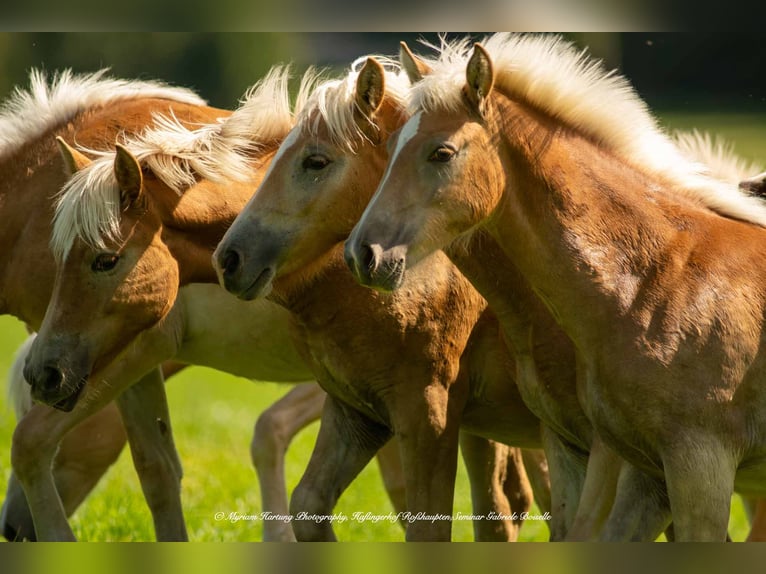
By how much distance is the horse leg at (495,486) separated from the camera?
6.96 m

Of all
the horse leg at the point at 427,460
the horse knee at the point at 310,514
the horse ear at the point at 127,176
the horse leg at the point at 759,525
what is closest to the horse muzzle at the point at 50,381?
the horse ear at the point at 127,176

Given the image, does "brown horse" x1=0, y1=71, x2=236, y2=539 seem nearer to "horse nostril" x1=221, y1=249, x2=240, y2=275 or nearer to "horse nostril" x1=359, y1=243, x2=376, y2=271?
"horse nostril" x1=221, y1=249, x2=240, y2=275

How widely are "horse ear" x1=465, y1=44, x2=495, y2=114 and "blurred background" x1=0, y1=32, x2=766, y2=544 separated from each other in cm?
113

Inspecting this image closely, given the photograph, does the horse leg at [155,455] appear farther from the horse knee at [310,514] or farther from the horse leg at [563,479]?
the horse leg at [563,479]

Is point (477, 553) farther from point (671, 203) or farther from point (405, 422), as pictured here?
point (671, 203)

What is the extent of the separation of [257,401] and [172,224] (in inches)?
267

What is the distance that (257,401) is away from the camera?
12641mm

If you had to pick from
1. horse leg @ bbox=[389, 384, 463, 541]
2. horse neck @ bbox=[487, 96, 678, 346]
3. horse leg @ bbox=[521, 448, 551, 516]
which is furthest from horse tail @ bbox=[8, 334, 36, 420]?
horse neck @ bbox=[487, 96, 678, 346]

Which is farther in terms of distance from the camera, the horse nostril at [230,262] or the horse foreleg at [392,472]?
the horse foreleg at [392,472]

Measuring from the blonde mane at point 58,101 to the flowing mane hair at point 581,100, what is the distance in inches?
80.4

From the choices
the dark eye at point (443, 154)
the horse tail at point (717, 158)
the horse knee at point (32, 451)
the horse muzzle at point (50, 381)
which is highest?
the horse tail at point (717, 158)

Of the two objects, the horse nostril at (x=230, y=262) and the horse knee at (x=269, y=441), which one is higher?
the horse nostril at (x=230, y=262)

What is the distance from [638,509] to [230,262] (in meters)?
1.94

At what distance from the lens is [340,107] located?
5.71m
